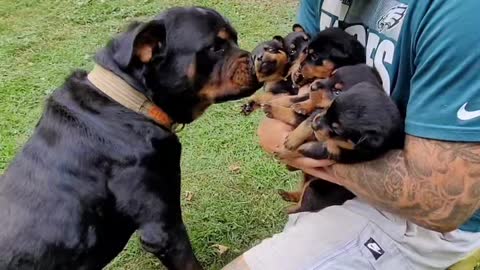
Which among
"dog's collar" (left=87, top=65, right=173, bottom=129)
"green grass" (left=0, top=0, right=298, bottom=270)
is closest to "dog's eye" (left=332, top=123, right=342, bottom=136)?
"dog's collar" (left=87, top=65, right=173, bottom=129)

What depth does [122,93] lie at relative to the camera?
2.65 metres

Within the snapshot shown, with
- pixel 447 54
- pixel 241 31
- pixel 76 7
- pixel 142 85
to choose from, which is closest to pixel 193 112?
pixel 142 85

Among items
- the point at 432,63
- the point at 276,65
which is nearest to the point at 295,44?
the point at 276,65

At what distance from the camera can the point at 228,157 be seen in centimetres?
407

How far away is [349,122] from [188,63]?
764 millimetres

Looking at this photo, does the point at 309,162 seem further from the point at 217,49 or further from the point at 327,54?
the point at 217,49

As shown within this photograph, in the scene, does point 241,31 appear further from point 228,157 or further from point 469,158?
point 469,158

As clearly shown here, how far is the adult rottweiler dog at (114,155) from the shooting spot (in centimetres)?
255

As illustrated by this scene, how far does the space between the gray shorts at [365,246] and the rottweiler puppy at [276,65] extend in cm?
54

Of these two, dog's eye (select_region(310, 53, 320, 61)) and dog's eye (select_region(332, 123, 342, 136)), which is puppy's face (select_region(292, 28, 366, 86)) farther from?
dog's eye (select_region(332, 123, 342, 136))

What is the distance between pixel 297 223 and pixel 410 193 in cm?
58

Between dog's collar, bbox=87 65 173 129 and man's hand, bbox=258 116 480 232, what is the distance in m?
0.67

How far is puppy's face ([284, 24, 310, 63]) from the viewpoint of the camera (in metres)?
2.79

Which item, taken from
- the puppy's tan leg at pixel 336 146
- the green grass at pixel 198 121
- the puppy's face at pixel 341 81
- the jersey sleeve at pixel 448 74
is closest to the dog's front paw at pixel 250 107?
the puppy's face at pixel 341 81
